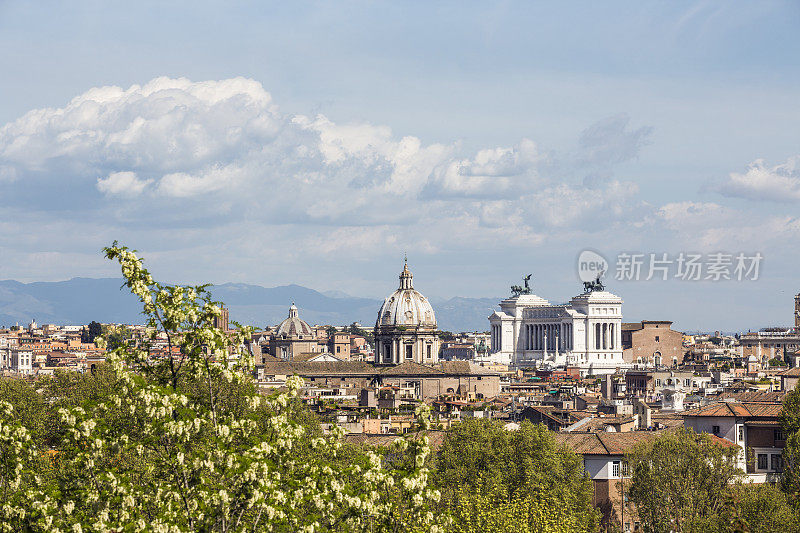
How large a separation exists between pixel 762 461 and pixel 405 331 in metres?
115

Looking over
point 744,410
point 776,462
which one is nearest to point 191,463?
point 776,462

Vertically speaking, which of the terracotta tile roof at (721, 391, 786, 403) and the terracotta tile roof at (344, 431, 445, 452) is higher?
the terracotta tile roof at (721, 391, 786, 403)

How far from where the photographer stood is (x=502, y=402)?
114 meters

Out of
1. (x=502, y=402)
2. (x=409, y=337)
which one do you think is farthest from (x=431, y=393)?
(x=502, y=402)

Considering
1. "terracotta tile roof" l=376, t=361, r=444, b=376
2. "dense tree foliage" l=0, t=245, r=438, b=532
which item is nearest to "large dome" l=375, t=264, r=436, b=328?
"terracotta tile roof" l=376, t=361, r=444, b=376

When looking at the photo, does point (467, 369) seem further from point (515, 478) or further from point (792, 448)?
point (515, 478)

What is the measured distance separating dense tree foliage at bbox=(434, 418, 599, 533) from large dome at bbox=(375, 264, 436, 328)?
11608cm

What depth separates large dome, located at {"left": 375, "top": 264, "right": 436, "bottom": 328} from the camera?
577 ft

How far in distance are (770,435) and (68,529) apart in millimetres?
45056

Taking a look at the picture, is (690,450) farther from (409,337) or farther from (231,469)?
(409,337)

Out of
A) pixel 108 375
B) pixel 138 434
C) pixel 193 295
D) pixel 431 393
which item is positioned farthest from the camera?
pixel 431 393

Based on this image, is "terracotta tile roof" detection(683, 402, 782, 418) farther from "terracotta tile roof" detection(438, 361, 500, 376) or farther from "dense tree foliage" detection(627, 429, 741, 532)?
"terracotta tile roof" detection(438, 361, 500, 376)

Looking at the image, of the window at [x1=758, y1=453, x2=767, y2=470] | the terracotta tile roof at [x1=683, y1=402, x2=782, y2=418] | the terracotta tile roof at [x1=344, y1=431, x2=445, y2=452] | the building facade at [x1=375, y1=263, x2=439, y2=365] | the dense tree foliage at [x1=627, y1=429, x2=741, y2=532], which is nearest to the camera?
the dense tree foliage at [x1=627, y1=429, x2=741, y2=532]

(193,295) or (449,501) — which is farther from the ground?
(193,295)
